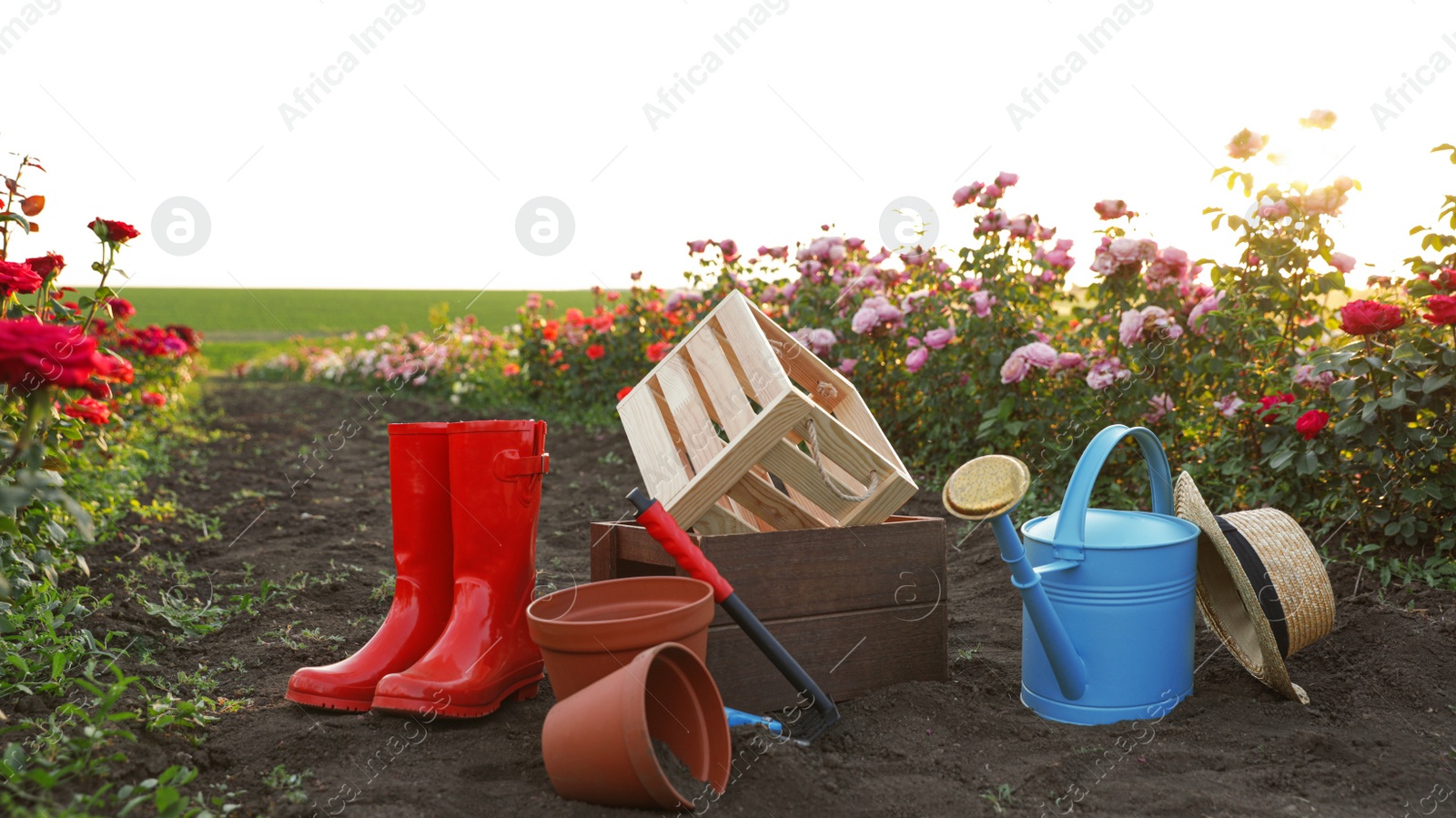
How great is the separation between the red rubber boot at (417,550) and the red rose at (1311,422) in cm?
252

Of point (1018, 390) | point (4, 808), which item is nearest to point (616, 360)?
point (1018, 390)

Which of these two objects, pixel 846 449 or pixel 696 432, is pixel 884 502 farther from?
pixel 696 432

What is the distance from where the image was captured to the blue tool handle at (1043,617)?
181 centimetres

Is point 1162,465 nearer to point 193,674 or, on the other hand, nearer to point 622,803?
point 622,803

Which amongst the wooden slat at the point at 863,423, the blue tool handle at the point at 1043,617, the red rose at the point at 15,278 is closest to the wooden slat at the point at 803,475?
the wooden slat at the point at 863,423

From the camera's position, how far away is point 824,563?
2066mm

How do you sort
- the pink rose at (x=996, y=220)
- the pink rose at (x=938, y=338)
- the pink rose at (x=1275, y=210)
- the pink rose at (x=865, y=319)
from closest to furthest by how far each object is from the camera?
1. the pink rose at (x=1275, y=210)
2. the pink rose at (x=996, y=220)
3. the pink rose at (x=938, y=338)
4. the pink rose at (x=865, y=319)

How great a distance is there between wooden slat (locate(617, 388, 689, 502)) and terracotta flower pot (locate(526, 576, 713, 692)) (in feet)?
0.89

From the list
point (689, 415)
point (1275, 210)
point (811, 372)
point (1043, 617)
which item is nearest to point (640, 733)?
point (1043, 617)

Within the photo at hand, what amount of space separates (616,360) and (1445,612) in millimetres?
6116

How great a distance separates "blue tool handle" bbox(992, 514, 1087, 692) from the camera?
5.94 ft

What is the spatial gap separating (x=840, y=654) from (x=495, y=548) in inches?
32.7

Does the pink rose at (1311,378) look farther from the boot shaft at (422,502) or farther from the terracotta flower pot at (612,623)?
the boot shaft at (422,502)

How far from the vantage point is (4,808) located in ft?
4.36
